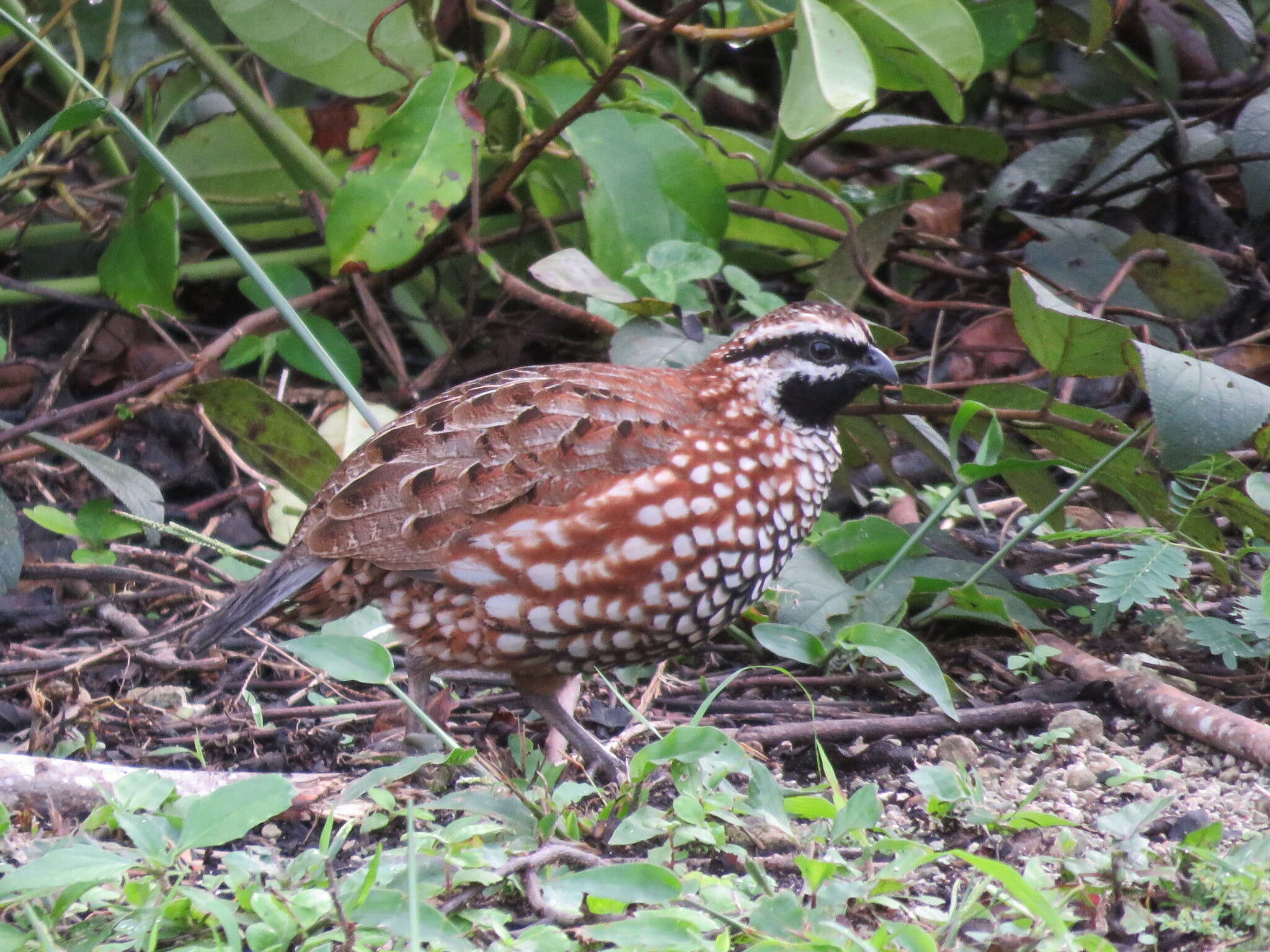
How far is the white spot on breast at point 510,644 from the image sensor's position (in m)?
3.18

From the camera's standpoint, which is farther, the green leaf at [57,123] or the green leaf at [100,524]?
the green leaf at [100,524]

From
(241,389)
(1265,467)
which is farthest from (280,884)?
(1265,467)

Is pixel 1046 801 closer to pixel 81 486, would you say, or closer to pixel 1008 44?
pixel 1008 44

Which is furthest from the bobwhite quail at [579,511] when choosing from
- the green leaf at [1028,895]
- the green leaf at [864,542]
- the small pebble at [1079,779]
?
the green leaf at [1028,895]

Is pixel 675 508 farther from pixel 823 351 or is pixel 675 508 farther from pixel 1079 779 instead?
pixel 1079 779

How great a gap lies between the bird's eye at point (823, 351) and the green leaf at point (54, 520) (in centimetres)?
230

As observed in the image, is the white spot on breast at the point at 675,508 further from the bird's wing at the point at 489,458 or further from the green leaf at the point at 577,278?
the green leaf at the point at 577,278

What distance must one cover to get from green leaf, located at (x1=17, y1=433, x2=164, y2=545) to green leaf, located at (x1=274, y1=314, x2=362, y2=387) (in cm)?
76

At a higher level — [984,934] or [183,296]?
[183,296]

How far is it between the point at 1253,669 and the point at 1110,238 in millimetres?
1879

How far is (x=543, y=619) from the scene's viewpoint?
3.15 m

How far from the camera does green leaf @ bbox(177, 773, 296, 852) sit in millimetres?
2443

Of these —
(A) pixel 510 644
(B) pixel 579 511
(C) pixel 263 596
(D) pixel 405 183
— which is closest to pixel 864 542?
(B) pixel 579 511

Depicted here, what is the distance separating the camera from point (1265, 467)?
4.09 metres
